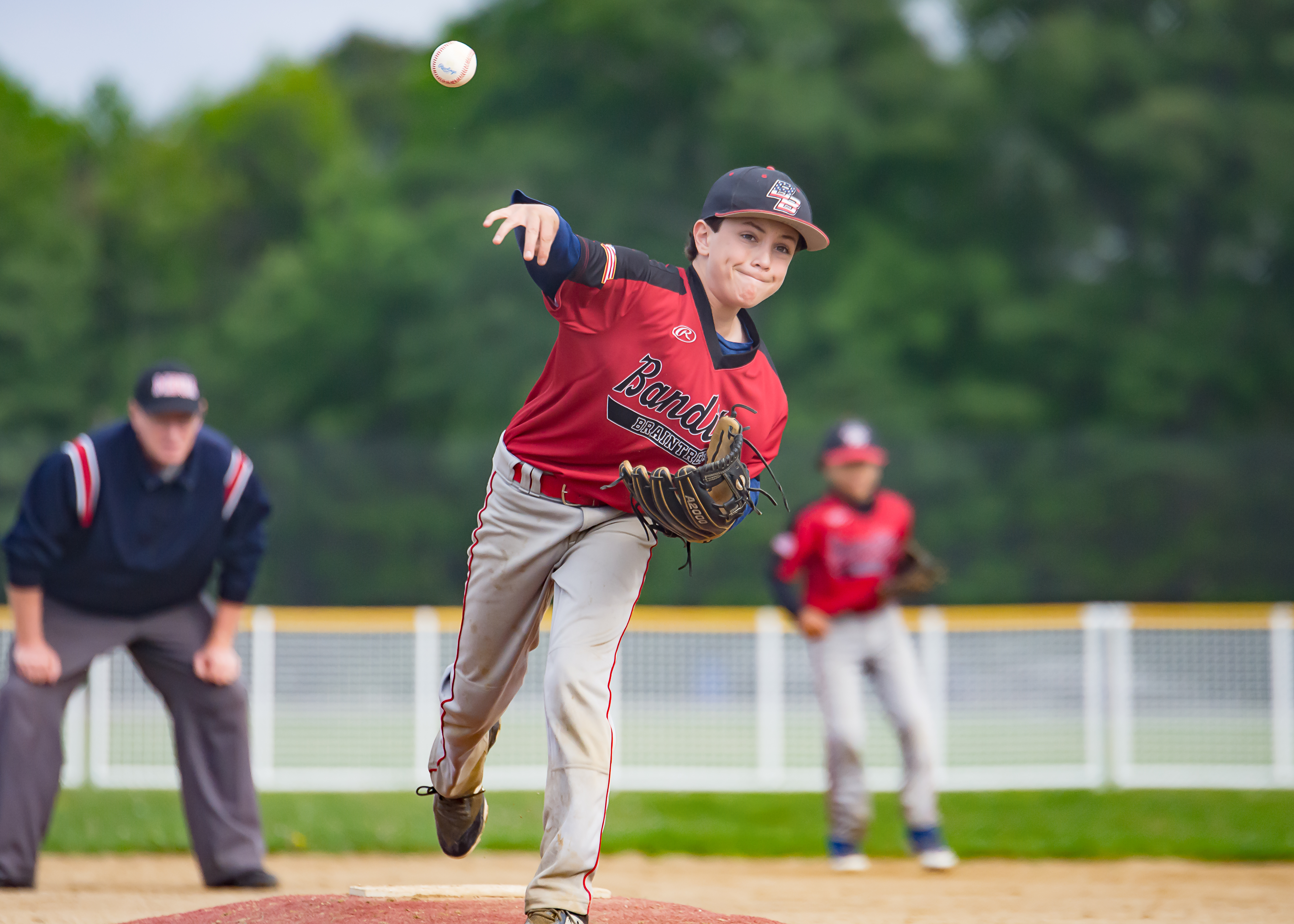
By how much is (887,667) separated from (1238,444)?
1118cm

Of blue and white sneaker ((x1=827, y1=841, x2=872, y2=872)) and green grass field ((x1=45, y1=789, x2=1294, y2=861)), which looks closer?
blue and white sneaker ((x1=827, y1=841, x2=872, y2=872))

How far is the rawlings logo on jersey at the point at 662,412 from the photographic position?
401 centimetres

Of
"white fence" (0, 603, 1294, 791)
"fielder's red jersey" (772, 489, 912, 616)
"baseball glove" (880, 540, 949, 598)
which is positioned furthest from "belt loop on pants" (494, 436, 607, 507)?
"white fence" (0, 603, 1294, 791)

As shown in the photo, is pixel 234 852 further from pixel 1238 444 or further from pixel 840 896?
pixel 1238 444

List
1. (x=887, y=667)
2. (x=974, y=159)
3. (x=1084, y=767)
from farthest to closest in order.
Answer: (x=974, y=159) < (x=1084, y=767) < (x=887, y=667)

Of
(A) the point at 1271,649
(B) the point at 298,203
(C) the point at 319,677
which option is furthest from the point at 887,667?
(B) the point at 298,203

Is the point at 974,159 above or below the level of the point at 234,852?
above

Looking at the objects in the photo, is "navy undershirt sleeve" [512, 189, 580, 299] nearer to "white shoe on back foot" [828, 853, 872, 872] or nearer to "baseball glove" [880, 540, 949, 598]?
"baseball glove" [880, 540, 949, 598]

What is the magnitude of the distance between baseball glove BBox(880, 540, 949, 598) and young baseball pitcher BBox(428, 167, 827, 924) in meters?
3.06

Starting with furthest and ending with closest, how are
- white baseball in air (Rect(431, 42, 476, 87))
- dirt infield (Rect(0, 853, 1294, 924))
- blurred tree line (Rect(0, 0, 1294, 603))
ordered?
blurred tree line (Rect(0, 0, 1294, 603))
dirt infield (Rect(0, 853, 1294, 924))
white baseball in air (Rect(431, 42, 476, 87))

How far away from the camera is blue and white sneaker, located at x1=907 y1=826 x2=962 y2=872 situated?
6.93 metres

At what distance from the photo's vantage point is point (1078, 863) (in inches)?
290

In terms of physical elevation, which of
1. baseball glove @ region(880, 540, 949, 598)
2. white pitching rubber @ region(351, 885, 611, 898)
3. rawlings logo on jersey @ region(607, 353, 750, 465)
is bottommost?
white pitching rubber @ region(351, 885, 611, 898)

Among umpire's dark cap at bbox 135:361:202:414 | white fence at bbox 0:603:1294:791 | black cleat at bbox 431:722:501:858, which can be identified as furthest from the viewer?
white fence at bbox 0:603:1294:791
